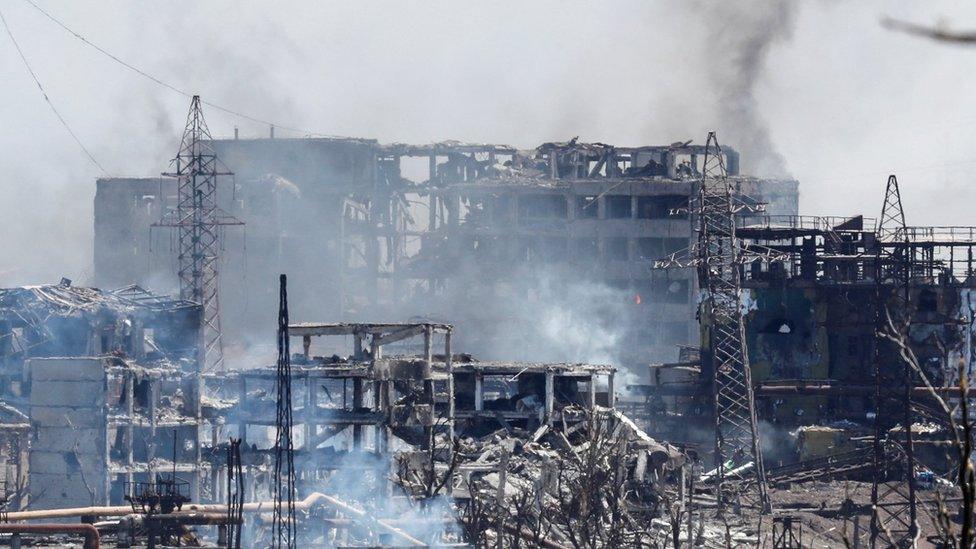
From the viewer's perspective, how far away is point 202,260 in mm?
56875

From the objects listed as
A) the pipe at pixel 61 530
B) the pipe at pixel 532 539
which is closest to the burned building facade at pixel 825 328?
the pipe at pixel 532 539

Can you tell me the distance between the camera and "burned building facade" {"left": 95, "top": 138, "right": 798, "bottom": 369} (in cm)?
7106

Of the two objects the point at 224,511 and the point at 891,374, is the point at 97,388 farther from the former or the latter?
the point at 891,374

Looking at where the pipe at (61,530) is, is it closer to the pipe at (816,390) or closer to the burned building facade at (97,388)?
the burned building facade at (97,388)

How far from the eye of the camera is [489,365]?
142 feet

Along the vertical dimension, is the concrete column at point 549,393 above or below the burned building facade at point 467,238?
below

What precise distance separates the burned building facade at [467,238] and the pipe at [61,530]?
46.3m

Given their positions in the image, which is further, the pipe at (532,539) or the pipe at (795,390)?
the pipe at (795,390)

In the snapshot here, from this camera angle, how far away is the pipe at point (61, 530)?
23516mm

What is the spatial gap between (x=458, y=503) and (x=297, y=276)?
4120 centimetres

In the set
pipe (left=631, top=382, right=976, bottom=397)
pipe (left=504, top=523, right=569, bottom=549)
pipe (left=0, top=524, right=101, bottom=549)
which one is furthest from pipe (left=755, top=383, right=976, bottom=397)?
pipe (left=0, top=524, right=101, bottom=549)

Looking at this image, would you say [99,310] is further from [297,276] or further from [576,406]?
[297,276]

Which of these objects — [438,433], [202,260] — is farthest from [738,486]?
[202,260]

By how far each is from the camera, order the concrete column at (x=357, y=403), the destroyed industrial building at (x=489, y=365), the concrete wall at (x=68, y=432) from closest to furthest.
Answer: the destroyed industrial building at (x=489, y=365) → the concrete wall at (x=68, y=432) → the concrete column at (x=357, y=403)
